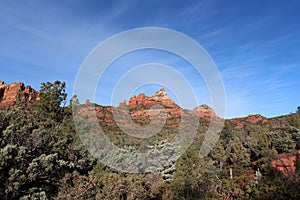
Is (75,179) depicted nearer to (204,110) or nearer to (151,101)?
(204,110)

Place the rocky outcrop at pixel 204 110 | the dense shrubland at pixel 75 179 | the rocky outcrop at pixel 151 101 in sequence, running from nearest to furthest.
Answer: the dense shrubland at pixel 75 179 < the rocky outcrop at pixel 204 110 < the rocky outcrop at pixel 151 101

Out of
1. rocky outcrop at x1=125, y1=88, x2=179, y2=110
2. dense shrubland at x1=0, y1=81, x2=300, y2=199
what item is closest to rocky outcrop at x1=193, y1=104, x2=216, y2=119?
rocky outcrop at x1=125, y1=88, x2=179, y2=110

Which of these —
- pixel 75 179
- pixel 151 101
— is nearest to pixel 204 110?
pixel 151 101

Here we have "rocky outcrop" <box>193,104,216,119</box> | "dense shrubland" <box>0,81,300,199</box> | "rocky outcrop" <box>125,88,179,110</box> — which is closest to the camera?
"dense shrubland" <box>0,81,300,199</box>

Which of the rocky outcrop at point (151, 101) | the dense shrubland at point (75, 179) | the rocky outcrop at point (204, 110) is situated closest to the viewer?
the dense shrubland at point (75, 179)

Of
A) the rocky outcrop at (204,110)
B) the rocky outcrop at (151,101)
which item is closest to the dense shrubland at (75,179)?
the rocky outcrop at (204,110)

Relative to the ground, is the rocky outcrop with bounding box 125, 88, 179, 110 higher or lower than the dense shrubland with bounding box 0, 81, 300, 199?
higher

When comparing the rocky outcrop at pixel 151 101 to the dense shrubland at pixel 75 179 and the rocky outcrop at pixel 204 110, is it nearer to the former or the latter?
the rocky outcrop at pixel 204 110

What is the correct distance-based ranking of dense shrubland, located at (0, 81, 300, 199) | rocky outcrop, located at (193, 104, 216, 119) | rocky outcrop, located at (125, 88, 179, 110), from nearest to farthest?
dense shrubland, located at (0, 81, 300, 199) → rocky outcrop, located at (193, 104, 216, 119) → rocky outcrop, located at (125, 88, 179, 110)

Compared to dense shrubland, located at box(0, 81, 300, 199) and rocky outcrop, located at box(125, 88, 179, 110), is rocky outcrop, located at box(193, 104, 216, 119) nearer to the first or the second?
rocky outcrop, located at box(125, 88, 179, 110)

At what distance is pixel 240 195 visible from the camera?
29.3ft

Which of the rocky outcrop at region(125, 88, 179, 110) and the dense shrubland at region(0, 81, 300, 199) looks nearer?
the dense shrubland at region(0, 81, 300, 199)

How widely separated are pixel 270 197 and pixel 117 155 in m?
11.2

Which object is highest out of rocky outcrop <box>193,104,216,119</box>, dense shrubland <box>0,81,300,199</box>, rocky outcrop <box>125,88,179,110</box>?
rocky outcrop <box>125,88,179,110</box>
